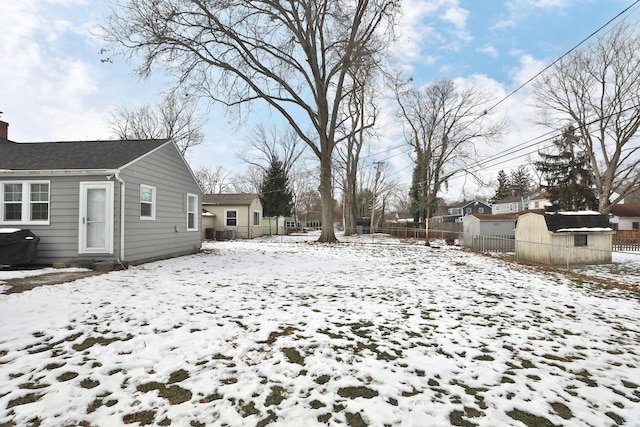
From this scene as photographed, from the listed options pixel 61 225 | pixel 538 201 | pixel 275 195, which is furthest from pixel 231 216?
pixel 538 201

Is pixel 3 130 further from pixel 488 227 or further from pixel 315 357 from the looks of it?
pixel 488 227

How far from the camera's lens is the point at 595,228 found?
11562 mm

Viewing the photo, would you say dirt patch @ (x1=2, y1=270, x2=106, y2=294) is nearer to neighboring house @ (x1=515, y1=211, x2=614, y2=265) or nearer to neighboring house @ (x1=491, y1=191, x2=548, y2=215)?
neighboring house @ (x1=515, y1=211, x2=614, y2=265)

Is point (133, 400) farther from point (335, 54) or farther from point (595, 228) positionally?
point (335, 54)

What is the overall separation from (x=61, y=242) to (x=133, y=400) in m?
8.54

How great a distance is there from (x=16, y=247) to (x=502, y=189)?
223 feet

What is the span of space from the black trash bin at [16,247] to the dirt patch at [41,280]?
4.71ft

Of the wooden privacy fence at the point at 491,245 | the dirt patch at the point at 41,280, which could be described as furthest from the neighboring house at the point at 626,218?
the dirt patch at the point at 41,280

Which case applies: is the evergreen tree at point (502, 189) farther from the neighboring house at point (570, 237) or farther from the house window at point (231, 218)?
the house window at point (231, 218)

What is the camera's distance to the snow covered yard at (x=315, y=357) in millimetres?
2248

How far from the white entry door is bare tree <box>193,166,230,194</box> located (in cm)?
4143

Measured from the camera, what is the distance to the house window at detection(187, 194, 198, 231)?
42.1 feet

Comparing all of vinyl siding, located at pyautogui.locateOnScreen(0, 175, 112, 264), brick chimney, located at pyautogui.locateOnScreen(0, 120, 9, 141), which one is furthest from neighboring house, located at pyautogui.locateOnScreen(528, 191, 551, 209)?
brick chimney, located at pyautogui.locateOnScreen(0, 120, 9, 141)

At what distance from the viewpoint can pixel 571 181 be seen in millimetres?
28234
